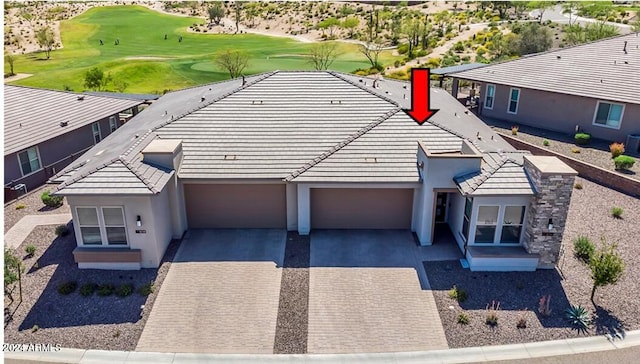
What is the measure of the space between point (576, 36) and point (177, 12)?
109m

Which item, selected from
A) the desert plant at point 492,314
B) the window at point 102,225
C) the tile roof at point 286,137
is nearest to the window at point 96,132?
the tile roof at point 286,137

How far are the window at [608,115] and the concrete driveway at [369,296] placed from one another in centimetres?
1593

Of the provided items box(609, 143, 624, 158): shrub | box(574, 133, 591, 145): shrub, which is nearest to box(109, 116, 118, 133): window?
box(574, 133, 591, 145): shrub

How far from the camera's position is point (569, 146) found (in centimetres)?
2520

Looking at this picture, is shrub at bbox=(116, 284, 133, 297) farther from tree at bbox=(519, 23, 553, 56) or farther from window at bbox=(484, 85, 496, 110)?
tree at bbox=(519, 23, 553, 56)

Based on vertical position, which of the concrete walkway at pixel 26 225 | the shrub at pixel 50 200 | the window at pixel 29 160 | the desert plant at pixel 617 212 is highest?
the window at pixel 29 160

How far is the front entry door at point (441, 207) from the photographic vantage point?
58.4 ft

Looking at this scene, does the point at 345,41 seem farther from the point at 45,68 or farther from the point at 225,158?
the point at 225,158

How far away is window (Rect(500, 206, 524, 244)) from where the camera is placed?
15234 millimetres

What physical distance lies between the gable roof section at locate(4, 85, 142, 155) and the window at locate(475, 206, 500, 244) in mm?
20801

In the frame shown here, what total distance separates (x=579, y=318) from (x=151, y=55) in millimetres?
70955

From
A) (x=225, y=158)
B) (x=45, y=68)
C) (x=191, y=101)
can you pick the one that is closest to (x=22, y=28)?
Result: (x=45, y=68)

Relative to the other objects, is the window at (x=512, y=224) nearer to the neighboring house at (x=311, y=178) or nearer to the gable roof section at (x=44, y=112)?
the neighboring house at (x=311, y=178)

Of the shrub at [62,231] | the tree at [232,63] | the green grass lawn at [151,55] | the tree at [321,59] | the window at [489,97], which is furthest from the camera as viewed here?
the tree at [321,59]
